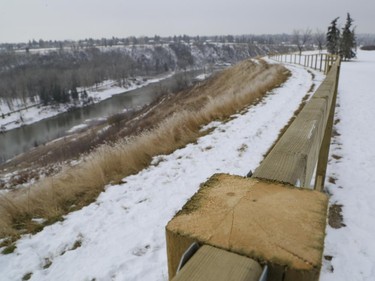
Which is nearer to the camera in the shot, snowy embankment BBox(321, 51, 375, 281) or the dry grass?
snowy embankment BBox(321, 51, 375, 281)

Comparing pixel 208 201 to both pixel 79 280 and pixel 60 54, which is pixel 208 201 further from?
pixel 60 54

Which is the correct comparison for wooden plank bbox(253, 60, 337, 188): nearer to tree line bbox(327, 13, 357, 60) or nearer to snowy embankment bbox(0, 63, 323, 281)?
snowy embankment bbox(0, 63, 323, 281)

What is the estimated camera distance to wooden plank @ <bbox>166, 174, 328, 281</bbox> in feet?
1.94

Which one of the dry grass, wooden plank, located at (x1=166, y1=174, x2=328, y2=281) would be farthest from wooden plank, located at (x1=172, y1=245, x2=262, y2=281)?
the dry grass

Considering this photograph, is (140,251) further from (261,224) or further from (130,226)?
(261,224)

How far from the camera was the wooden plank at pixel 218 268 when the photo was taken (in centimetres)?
55

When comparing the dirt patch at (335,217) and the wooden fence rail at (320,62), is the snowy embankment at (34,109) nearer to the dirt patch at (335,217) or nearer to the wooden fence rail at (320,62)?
the wooden fence rail at (320,62)

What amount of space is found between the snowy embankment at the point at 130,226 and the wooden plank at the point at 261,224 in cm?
260

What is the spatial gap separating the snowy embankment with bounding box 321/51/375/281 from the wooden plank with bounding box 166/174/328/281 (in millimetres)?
2486

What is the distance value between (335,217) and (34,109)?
239 feet

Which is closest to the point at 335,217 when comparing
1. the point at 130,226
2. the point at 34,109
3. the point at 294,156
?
the point at 130,226

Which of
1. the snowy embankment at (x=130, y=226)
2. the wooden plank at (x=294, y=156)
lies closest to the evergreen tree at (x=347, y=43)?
the snowy embankment at (x=130, y=226)

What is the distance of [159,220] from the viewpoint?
4078 mm

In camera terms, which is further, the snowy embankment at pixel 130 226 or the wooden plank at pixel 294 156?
the snowy embankment at pixel 130 226
